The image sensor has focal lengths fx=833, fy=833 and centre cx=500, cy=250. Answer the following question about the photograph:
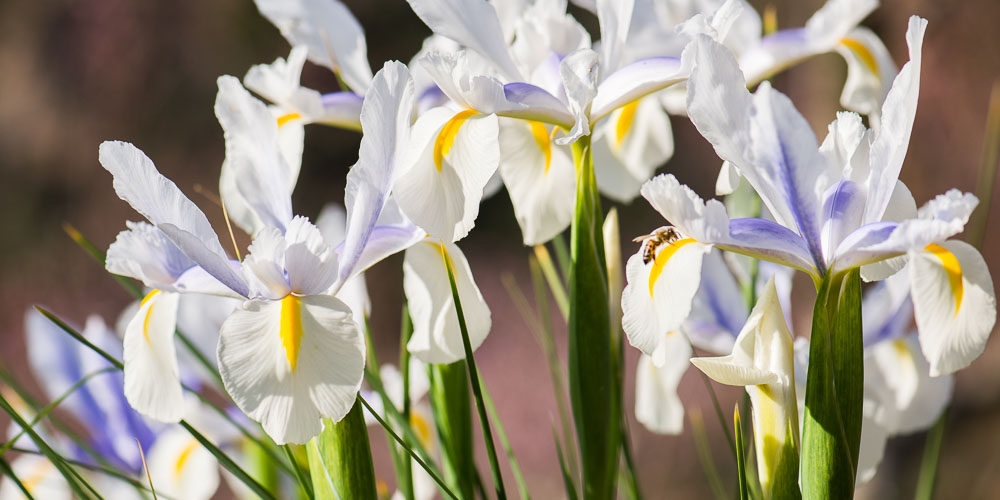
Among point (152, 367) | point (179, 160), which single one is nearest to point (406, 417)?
point (152, 367)

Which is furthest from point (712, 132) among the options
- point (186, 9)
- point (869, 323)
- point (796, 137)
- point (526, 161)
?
point (186, 9)

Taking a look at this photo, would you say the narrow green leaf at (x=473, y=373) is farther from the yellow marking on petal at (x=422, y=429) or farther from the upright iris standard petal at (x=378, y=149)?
the yellow marking on petal at (x=422, y=429)

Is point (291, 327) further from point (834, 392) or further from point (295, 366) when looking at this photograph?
point (834, 392)

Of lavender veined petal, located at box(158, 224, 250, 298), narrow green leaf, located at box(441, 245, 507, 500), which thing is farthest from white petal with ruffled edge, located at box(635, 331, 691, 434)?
lavender veined petal, located at box(158, 224, 250, 298)

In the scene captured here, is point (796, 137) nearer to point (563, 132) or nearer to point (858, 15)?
point (563, 132)

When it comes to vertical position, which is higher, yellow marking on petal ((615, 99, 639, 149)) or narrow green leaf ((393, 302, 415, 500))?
yellow marking on petal ((615, 99, 639, 149))

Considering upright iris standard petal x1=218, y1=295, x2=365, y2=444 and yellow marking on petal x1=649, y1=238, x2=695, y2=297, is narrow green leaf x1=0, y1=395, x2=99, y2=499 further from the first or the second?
yellow marking on petal x1=649, y1=238, x2=695, y2=297

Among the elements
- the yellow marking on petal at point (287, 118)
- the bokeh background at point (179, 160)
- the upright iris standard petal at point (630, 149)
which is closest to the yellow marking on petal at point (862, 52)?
the upright iris standard petal at point (630, 149)
